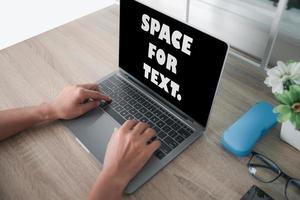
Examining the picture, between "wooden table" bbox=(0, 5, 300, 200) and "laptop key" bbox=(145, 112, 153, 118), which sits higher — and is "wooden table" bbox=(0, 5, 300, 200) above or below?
below

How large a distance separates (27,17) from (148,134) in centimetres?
166

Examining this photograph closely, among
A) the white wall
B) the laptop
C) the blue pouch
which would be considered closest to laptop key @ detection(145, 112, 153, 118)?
the laptop

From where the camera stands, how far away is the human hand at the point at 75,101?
0.79m

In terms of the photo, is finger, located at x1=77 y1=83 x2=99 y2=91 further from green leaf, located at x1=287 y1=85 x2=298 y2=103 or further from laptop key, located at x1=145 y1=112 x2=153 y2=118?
green leaf, located at x1=287 y1=85 x2=298 y2=103

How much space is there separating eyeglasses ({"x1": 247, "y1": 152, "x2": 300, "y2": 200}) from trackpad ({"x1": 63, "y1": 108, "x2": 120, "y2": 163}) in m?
0.37

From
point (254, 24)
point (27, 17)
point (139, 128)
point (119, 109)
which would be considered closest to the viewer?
point (139, 128)

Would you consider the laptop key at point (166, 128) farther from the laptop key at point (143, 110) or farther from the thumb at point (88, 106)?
the thumb at point (88, 106)

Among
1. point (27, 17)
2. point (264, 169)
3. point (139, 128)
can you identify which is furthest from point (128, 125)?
point (27, 17)

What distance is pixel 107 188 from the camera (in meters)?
0.62

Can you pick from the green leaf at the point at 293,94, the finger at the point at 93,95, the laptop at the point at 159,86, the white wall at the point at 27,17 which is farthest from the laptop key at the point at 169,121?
the white wall at the point at 27,17

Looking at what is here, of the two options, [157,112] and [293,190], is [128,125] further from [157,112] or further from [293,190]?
[293,190]

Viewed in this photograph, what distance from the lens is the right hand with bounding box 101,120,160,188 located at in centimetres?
65

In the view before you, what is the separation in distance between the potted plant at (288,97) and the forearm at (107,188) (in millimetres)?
400

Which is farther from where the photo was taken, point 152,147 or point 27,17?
point 27,17
